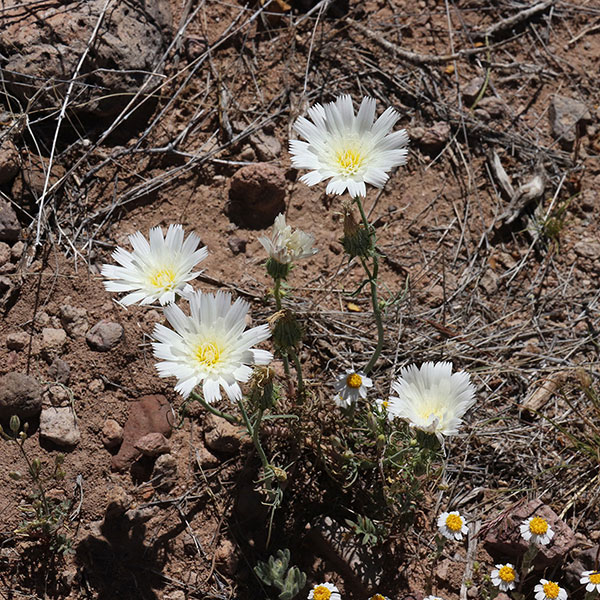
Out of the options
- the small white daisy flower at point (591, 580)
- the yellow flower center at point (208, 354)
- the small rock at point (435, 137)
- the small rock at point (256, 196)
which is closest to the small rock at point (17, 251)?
the small rock at point (256, 196)

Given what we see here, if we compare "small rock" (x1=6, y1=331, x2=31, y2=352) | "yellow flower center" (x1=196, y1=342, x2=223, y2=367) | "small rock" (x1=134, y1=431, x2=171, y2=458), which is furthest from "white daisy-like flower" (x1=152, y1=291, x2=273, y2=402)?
"small rock" (x1=6, y1=331, x2=31, y2=352)

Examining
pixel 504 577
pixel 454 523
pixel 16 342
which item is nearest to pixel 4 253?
pixel 16 342

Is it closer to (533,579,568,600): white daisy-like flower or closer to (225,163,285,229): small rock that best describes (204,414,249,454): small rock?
(225,163,285,229): small rock

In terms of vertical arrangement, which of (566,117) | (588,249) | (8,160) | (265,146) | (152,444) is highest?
(566,117)

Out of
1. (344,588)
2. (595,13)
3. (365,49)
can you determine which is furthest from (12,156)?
(595,13)

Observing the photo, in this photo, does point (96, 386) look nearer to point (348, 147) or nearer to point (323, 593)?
point (323, 593)

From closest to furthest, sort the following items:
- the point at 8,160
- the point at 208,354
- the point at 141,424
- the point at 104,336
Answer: the point at 208,354 → the point at 141,424 → the point at 104,336 → the point at 8,160
